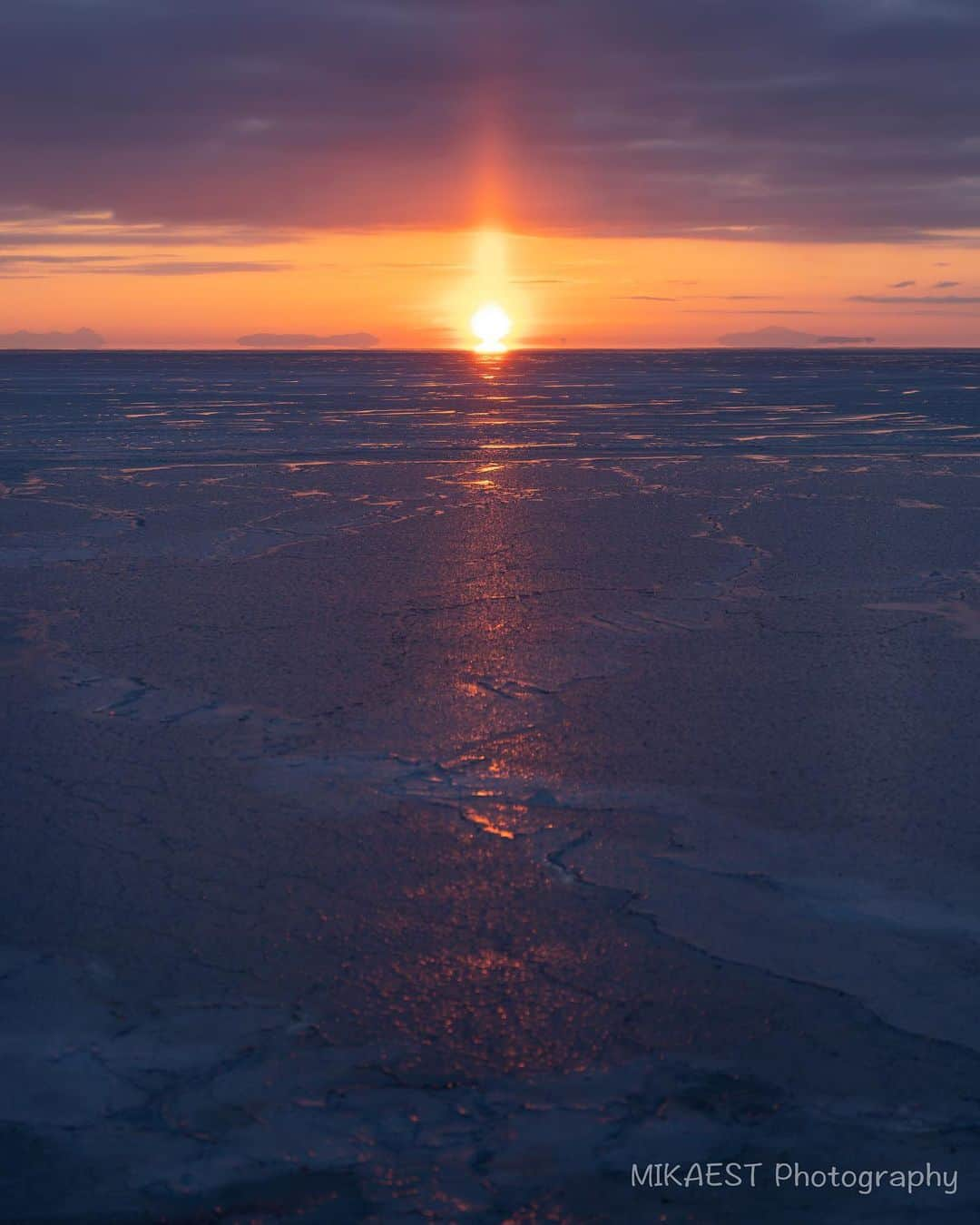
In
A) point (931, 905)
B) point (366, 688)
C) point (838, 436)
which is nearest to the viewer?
point (931, 905)

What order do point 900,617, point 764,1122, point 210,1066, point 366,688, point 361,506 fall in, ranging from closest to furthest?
point 764,1122, point 210,1066, point 366,688, point 900,617, point 361,506

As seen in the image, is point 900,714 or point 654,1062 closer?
point 654,1062

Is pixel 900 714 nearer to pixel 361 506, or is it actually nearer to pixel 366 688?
pixel 366 688

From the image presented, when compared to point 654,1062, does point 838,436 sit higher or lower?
higher

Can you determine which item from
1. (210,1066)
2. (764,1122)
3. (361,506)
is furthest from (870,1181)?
(361,506)

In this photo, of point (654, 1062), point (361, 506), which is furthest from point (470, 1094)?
point (361, 506)

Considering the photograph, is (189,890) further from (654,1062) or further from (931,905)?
(931,905)
